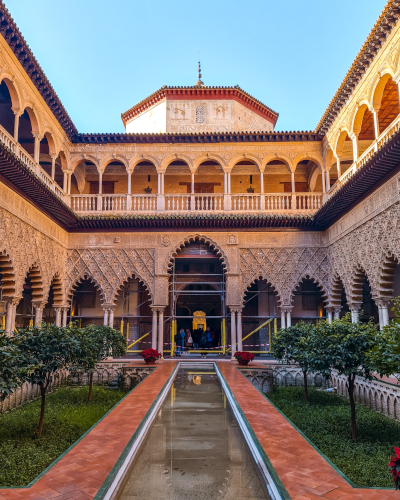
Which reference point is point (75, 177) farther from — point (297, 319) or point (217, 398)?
point (217, 398)

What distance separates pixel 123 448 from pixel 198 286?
13778mm

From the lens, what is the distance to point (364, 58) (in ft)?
35.8

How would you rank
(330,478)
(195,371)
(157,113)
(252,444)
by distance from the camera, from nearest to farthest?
(330,478)
(252,444)
(195,371)
(157,113)

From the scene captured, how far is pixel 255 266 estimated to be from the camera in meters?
15.1

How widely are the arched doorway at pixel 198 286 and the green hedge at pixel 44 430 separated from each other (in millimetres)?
6231

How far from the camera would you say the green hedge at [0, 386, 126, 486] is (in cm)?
511

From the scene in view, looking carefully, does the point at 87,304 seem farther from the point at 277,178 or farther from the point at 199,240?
the point at 277,178

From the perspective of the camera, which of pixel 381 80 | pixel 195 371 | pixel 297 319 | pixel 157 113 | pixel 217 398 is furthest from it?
pixel 157 113

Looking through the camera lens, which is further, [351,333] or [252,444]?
[351,333]

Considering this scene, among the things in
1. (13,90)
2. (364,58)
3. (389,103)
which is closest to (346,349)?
(364,58)

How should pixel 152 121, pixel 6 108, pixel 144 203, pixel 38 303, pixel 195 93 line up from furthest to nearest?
pixel 152 121 → pixel 195 93 → pixel 144 203 → pixel 6 108 → pixel 38 303

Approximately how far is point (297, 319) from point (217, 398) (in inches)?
367

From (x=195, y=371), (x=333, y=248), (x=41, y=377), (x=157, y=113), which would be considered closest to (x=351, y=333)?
(x=41, y=377)

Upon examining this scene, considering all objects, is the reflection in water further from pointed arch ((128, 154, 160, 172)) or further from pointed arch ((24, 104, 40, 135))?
pointed arch ((128, 154, 160, 172))
